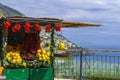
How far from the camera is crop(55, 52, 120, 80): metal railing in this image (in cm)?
1702

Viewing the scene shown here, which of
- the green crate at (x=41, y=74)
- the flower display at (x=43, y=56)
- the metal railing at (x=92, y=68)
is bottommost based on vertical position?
the metal railing at (x=92, y=68)

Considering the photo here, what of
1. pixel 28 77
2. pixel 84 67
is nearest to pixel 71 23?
pixel 28 77

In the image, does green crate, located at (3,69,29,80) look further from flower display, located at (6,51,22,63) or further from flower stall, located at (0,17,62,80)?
flower display, located at (6,51,22,63)

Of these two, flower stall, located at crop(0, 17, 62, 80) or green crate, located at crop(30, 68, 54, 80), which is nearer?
flower stall, located at crop(0, 17, 62, 80)

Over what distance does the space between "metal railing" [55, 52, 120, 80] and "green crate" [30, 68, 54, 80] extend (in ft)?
11.0

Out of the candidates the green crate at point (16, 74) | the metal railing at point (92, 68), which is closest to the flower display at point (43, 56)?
the green crate at point (16, 74)

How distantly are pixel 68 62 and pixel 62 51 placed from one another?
119 inches

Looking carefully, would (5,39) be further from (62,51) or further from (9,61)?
(62,51)

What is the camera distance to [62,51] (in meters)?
14.4

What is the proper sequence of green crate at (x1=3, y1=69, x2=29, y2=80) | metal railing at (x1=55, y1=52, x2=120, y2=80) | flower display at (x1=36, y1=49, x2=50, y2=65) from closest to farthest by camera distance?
green crate at (x1=3, y1=69, x2=29, y2=80) < flower display at (x1=36, y1=49, x2=50, y2=65) < metal railing at (x1=55, y1=52, x2=120, y2=80)

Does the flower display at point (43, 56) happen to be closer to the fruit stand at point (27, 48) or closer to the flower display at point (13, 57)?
the fruit stand at point (27, 48)

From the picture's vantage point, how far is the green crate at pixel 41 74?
1334 centimetres

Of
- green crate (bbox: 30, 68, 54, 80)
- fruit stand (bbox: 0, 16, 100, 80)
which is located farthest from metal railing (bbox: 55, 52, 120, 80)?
green crate (bbox: 30, 68, 54, 80)

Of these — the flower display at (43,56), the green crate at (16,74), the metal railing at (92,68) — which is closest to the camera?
the green crate at (16,74)
